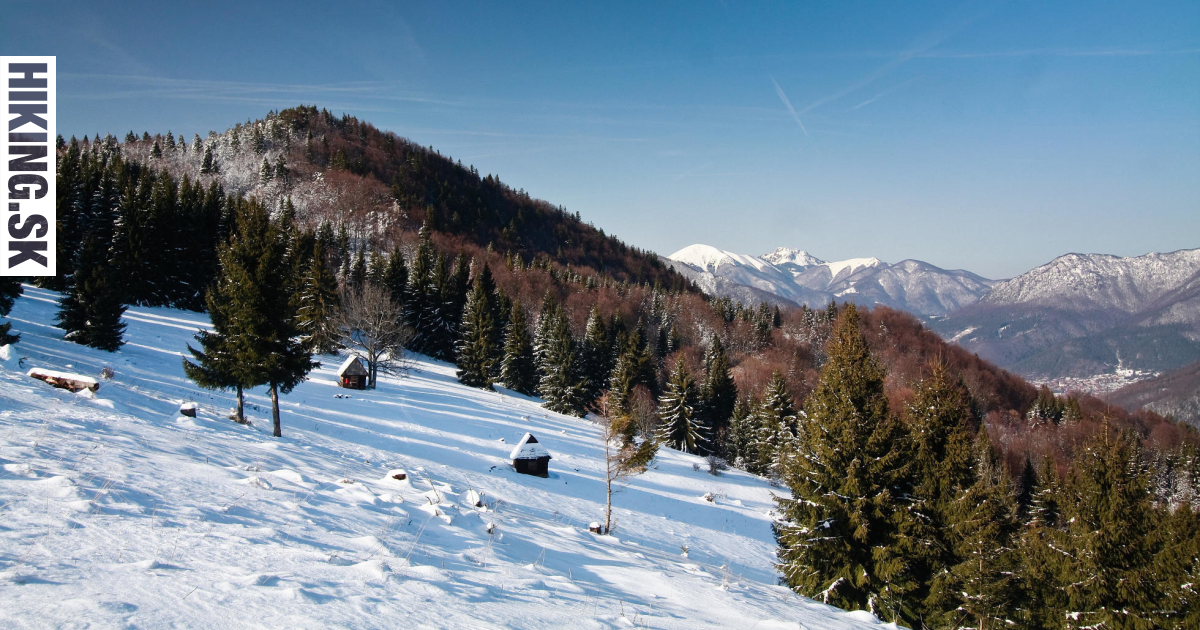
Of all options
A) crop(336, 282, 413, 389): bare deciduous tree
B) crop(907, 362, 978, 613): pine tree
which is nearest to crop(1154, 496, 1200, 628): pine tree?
crop(907, 362, 978, 613): pine tree

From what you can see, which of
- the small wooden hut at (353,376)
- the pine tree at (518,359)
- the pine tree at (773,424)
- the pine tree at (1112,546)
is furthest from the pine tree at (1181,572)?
the pine tree at (518,359)

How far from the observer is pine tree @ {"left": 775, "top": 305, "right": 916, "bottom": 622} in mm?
14586

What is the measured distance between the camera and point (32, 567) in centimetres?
464

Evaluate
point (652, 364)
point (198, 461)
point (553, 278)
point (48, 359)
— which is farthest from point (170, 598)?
point (553, 278)

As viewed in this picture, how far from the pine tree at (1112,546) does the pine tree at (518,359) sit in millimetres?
44967

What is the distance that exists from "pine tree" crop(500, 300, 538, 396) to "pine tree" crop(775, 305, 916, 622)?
40358 mm

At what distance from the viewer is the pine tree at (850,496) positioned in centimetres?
1459

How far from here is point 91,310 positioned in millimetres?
27484

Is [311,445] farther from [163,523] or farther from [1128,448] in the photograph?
[1128,448]

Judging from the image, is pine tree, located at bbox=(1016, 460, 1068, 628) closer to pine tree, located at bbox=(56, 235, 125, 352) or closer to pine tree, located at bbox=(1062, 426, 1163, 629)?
pine tree, located at bbox=(1062, 426, 1163, 629)

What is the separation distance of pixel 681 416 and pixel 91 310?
41136 millimetres

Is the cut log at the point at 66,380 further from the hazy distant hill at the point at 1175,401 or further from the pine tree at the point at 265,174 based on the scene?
the hazy distant hill at the point at 1175,401

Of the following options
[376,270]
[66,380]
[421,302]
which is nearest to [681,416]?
[421,302]

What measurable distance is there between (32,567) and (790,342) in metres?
91.3
